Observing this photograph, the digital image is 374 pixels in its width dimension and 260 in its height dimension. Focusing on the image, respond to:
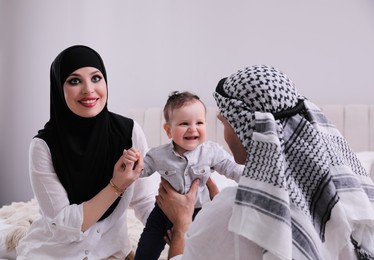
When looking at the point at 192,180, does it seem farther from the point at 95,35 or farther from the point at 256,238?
the point at 95,35

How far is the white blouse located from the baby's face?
20cm

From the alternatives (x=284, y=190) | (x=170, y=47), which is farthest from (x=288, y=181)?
(x=170, y=47)

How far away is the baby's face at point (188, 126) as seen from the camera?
60.8 inches

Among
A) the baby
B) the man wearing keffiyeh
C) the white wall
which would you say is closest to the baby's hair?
the baby

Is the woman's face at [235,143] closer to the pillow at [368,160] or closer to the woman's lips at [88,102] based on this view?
the woman's lips at [88,102]

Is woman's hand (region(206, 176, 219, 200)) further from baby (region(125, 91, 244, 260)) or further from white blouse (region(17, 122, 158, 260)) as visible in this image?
white blouse (region(17, 122, 158, 260))

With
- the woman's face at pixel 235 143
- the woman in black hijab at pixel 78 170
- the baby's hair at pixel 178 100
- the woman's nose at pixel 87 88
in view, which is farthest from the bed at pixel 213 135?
the woman's face at pixel 235 143

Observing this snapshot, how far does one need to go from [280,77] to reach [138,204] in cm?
103

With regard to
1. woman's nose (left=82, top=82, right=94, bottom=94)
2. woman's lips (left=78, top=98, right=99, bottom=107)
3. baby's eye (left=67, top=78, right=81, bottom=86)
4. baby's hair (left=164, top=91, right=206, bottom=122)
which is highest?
baby's eye (left=67, top=78, right=81, bottom=86)

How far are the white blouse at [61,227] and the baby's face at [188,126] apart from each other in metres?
0.20

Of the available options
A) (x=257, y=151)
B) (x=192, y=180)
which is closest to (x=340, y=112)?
(x=192, y=180)

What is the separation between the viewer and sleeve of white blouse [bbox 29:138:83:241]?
4.60ft

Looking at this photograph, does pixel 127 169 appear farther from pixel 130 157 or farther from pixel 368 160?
pixel 368 160

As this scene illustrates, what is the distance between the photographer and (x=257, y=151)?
2.82 ft
